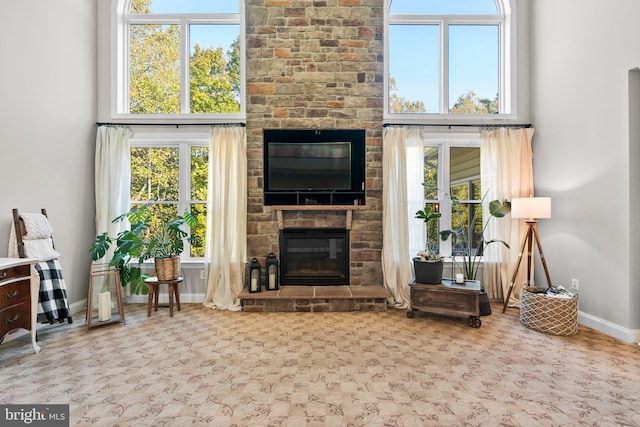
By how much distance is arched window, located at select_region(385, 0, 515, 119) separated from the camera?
443 centimetres

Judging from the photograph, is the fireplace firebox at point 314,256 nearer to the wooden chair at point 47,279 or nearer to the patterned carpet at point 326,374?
the patterned carpet at point 326,374

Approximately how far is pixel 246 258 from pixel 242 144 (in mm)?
1524

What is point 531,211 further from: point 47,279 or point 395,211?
point 47,279

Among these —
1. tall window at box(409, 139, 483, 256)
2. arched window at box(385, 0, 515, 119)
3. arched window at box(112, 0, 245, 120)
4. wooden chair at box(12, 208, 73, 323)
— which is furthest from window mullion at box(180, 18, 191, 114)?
tall window at box(409, 139, 483, 256)

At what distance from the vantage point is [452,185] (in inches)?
175

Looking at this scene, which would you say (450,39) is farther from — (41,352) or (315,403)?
(41,352)

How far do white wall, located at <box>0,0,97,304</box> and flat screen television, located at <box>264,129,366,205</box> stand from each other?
2352 millimetres

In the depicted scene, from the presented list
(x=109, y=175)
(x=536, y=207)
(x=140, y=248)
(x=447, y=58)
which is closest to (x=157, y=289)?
(x=140, y=248)

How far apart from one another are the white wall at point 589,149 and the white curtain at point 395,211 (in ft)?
5.78

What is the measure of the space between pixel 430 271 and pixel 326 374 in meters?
1.82

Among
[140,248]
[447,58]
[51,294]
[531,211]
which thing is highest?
[447,58]

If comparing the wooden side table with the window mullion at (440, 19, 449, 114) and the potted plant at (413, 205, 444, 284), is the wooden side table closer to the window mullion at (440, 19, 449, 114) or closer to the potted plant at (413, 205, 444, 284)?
the potted plant at (413, 205, 444, 284)

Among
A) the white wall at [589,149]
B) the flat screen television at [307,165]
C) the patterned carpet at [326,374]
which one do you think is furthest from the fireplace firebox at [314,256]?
the white wall at [589,149]

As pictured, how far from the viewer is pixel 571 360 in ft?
8.40
